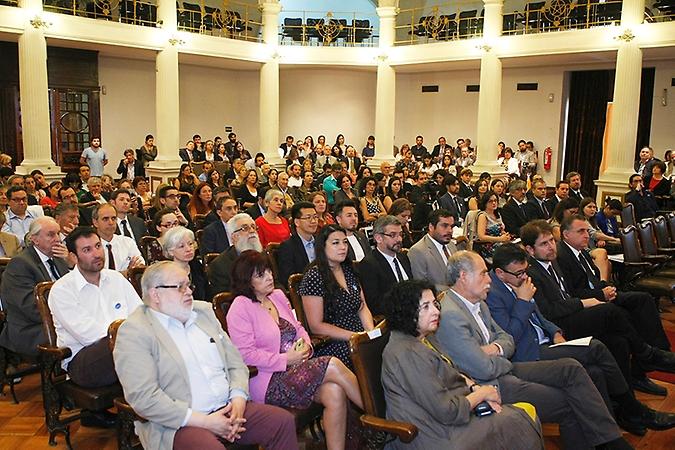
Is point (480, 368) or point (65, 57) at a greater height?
point (65, 57)

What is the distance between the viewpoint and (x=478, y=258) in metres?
3.42

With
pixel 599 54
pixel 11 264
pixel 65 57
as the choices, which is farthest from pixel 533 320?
pixel 65 57

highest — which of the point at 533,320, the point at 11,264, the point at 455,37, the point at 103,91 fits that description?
the point at 455,37

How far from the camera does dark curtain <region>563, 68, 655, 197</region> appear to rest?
14.8 meters

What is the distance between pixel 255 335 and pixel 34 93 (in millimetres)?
9634

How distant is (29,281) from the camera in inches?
153

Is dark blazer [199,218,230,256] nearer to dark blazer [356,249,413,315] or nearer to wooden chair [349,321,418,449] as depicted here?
dark blazer [356,249,413,315]

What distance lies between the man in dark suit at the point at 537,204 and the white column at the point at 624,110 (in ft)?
13.1

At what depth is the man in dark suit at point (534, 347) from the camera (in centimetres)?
365

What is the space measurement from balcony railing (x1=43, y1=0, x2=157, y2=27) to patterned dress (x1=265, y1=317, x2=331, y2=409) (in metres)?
10.7

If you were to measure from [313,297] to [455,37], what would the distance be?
42.5ft

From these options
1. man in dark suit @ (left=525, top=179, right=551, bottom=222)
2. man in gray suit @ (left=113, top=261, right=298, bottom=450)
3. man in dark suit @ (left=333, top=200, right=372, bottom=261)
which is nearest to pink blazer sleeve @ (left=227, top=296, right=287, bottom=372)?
man in gray suit @ (left=113, top=261, right=298, bottom=450)

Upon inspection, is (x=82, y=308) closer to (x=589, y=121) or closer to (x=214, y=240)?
(x=214, y=240)

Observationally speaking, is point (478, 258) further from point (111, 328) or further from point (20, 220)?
point (20, 220)
